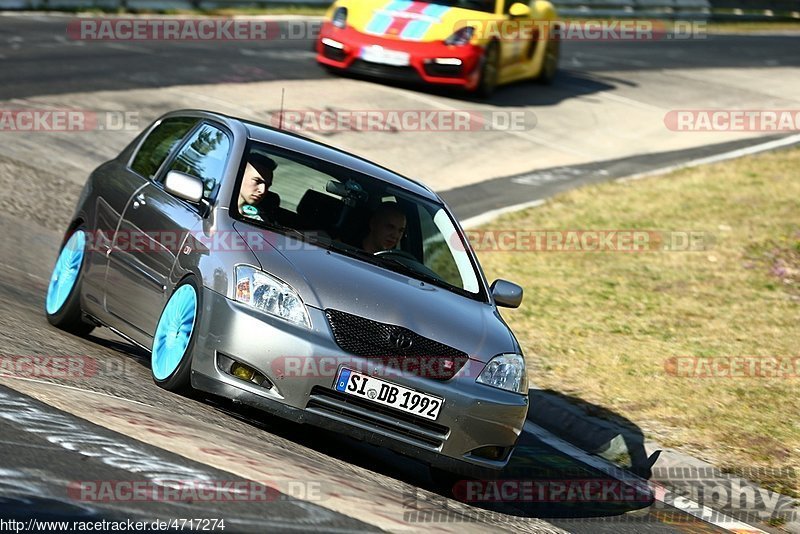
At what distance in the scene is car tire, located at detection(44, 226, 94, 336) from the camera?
848 cm

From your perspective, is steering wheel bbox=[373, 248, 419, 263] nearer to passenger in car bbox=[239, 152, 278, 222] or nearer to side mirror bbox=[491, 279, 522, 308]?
side mirror bbox=[491, 279, 522, 308]

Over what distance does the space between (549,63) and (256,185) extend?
52.1 feet

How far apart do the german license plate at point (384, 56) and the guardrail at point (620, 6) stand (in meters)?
7.63

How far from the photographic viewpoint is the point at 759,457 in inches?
343

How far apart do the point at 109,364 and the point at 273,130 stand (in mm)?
1775

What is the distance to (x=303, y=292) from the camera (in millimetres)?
6727

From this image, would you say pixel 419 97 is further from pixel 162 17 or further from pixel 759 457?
pixel 759 457

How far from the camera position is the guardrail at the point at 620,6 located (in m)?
25.1

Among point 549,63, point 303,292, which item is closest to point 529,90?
point 549,63
